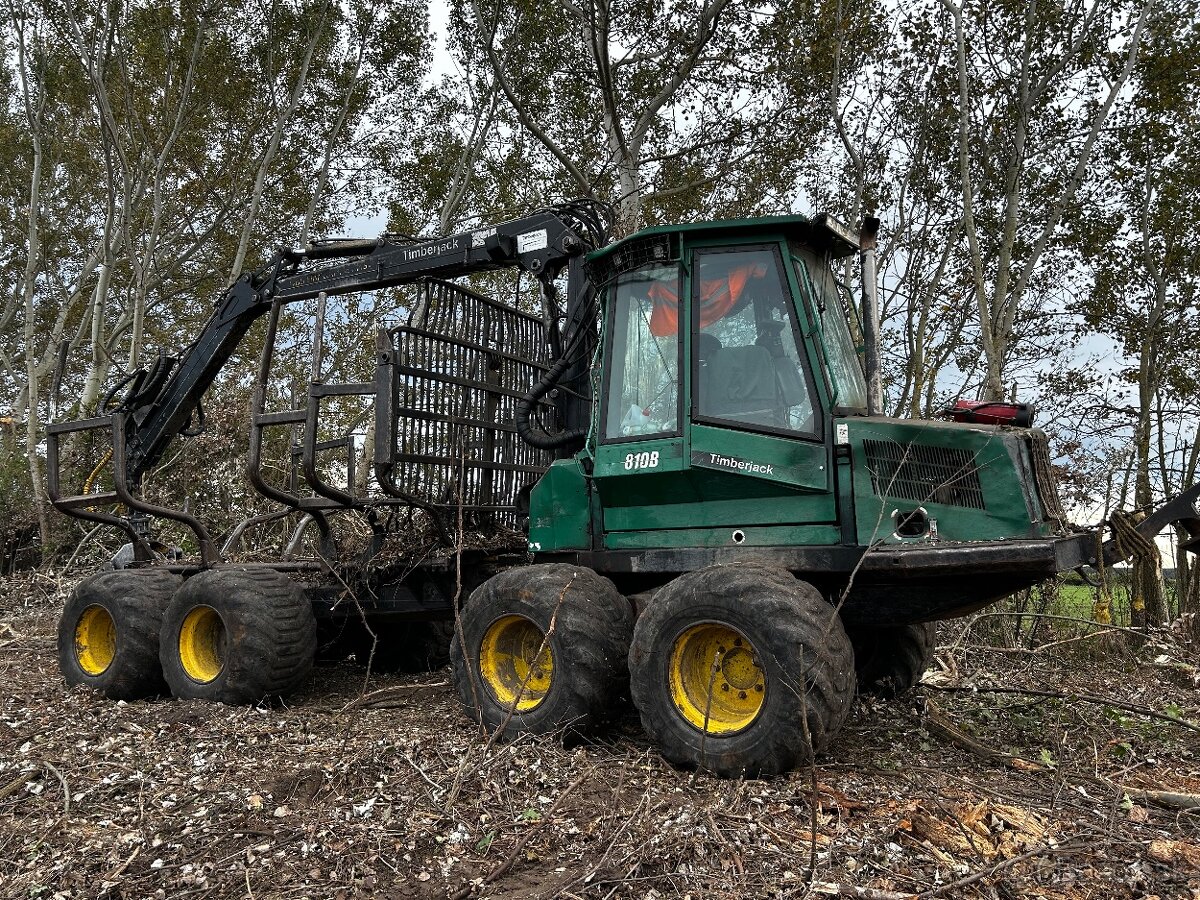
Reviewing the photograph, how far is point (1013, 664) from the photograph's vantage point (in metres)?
8.02

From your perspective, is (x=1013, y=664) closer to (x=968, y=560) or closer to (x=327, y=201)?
(x=968, y=560)

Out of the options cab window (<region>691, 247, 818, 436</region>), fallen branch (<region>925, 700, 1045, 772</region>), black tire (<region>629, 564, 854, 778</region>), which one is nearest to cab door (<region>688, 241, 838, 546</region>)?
cab window (<region>691, 247, 818, 436</region>)

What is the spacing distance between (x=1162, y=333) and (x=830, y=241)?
464 inches

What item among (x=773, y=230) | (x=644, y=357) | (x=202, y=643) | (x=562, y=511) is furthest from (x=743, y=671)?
(x=202, y=643)

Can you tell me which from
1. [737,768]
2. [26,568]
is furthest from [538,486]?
[26,568]

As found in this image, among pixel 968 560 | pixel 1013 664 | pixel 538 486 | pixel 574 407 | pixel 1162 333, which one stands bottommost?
pixel 1013 664

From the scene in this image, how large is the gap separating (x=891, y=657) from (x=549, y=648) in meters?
2.31

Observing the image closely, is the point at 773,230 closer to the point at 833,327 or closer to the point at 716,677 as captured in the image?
the point at 833,327

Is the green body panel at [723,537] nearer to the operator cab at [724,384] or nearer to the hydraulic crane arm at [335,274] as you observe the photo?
the operator cab at [724,384]

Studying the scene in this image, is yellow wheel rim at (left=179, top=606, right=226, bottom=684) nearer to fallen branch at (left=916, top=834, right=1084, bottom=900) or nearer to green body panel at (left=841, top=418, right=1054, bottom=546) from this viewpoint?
green body panel at (left=841, top=418, right=1054, bottom=546)

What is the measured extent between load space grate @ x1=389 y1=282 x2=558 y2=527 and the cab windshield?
2.25 m

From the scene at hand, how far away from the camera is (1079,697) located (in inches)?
219

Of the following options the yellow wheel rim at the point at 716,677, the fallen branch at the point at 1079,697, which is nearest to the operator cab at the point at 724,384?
the yellow wheel rim at the point at 716,677

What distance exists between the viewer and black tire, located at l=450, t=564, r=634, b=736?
4.92m
